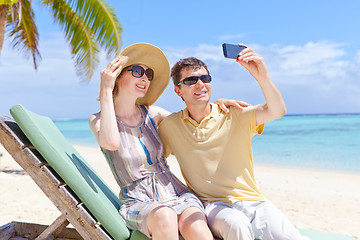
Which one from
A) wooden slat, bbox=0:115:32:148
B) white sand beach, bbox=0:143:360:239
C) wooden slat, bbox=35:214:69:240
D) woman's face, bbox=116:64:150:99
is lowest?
white sand beach, bbox=0:143:360:239

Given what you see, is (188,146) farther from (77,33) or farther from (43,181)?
(77,33)

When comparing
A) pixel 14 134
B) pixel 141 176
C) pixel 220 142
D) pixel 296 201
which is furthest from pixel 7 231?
pixel 296 201

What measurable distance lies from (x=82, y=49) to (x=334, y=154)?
585 inches

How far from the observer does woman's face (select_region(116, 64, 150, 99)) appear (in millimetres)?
2814

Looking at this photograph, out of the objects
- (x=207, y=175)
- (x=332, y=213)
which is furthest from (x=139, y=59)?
(x=332, y=213)

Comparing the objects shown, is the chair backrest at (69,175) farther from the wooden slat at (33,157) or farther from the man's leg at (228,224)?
the man's leg at (228,224)

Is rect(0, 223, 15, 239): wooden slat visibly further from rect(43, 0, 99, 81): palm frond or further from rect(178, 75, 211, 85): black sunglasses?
rect(43, 0, 99, 81): palm frond

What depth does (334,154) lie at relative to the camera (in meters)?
19.2

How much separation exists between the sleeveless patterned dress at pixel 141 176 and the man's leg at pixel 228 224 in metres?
0.13

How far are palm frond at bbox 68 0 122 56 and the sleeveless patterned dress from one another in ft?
23.7

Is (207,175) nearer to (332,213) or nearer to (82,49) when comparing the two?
(332,213)

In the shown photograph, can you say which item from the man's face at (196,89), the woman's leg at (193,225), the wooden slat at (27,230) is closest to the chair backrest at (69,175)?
the woman's leg at (193,225)

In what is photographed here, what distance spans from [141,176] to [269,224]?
0.96m

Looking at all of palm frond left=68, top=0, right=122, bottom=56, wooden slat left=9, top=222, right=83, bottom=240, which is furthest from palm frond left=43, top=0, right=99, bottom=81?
wooden slat left=9, top=222, right=83, bottom=240
